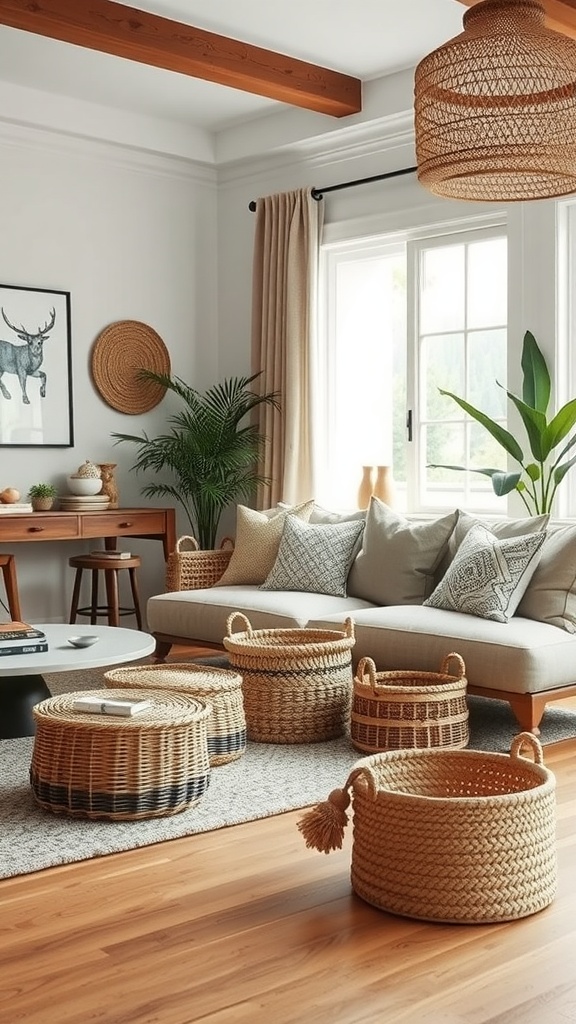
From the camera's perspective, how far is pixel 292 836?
3.08m

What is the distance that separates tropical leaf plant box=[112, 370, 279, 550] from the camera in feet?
21.4

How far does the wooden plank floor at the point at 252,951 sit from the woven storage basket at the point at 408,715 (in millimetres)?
952

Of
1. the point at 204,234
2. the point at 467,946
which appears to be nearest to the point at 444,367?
the point at 204,234

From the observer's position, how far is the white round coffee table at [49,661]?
363cm

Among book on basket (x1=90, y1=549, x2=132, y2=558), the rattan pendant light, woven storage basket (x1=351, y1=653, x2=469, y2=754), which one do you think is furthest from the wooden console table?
the rattan pendant light

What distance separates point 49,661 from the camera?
3.66 metres

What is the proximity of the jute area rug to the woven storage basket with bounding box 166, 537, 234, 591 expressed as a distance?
163 cm

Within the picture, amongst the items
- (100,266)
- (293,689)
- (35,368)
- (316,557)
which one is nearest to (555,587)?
(293,689)

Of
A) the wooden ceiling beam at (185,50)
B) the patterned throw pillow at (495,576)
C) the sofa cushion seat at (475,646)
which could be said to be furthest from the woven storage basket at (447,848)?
the wooden ceiling beam at (185,50)

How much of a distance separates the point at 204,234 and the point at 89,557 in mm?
2260

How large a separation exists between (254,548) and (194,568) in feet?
1.25

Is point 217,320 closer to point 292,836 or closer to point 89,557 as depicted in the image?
point 89,557

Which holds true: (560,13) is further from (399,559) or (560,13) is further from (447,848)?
(447,848)

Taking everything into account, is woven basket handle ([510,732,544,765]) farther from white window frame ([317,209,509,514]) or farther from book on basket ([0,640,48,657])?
white window frame ([317,209,509,514])
